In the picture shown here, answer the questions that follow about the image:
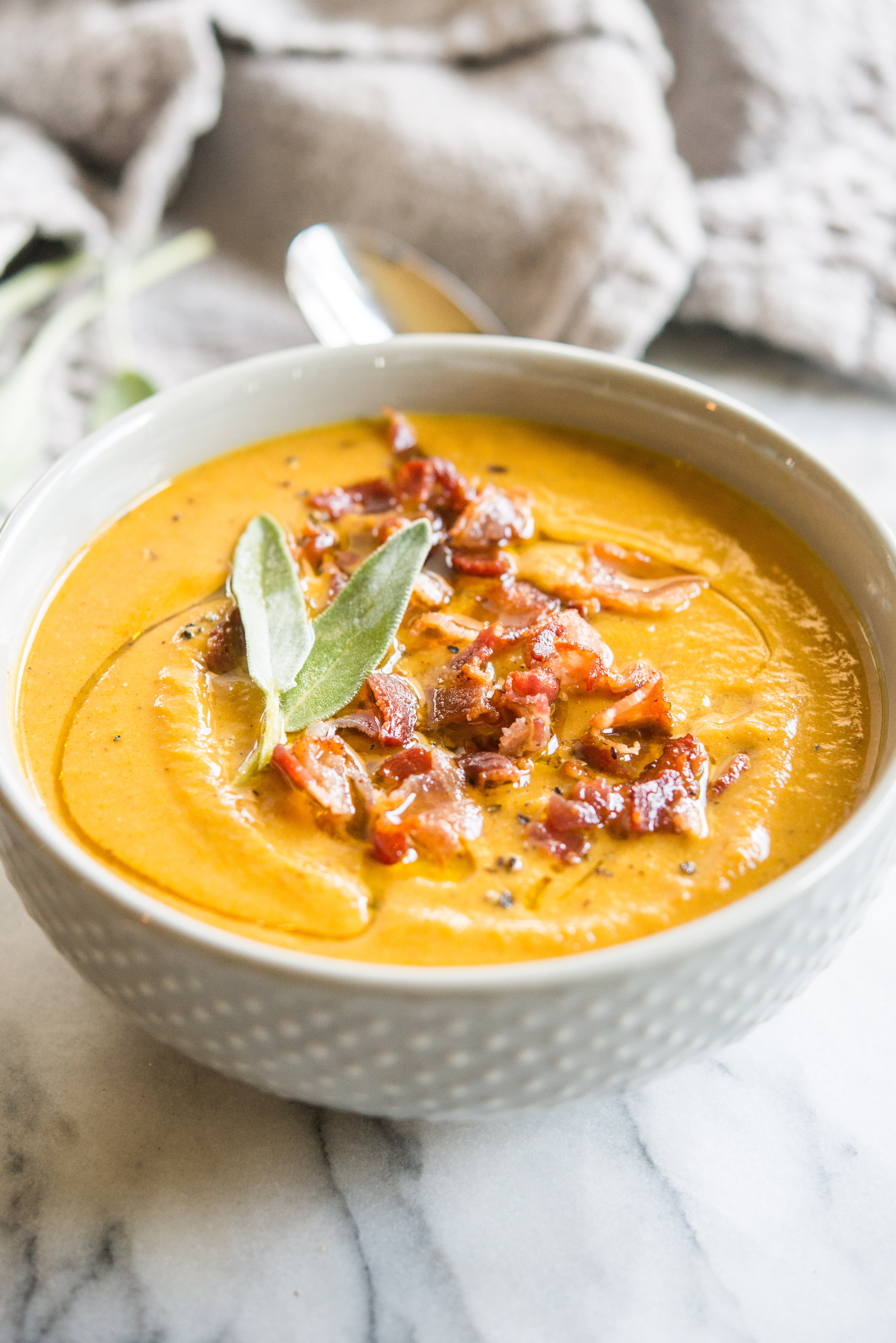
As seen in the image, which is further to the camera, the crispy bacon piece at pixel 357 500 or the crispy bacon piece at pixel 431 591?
the crispy bacon piece at pixel 357 500

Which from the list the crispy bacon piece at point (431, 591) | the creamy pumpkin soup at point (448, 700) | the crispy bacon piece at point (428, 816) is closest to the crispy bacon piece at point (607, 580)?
the creamy pumpkin soup at point (448, 700)

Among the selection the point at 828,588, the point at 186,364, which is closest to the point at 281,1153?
the point at 828,588

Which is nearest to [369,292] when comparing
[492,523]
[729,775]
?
[492,523]

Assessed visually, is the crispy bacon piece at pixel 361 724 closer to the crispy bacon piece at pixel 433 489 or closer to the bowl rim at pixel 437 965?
the bowl rim at pixel 437 965

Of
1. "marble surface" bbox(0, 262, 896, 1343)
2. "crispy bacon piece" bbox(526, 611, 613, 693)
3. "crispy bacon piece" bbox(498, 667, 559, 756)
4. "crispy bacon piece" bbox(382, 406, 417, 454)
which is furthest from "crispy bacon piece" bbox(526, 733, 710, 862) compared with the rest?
"crispy bacon piece" bbox(382, 406, 417, 454)

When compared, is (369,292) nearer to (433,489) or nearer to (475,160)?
(475,160)

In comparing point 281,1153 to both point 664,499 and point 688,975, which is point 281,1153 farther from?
point 664,499

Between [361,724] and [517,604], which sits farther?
[517,604]
